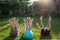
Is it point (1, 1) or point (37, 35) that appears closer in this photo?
point (37, 35)

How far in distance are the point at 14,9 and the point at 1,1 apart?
1.11m

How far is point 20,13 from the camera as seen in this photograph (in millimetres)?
13211

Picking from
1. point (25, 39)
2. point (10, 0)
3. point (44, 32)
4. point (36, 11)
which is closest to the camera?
point (25, 39)

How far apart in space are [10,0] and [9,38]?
7.04 meters

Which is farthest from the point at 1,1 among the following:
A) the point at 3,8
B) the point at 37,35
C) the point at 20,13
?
the point at 37,35

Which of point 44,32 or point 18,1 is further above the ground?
point 18,1

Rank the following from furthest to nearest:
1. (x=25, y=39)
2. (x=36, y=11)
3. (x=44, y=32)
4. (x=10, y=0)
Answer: (x=36, y=11) < (x=10, y=0) < (x=44, y=32) < (x=25, y=39)

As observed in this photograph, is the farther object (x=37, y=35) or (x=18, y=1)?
(x=18, y=1)

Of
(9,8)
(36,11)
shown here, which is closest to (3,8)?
(9,8)

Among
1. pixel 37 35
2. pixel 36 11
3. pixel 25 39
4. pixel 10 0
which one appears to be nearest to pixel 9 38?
pixel 25 39

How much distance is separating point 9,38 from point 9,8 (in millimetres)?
7106

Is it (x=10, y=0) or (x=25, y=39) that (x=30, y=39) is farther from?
(x=10, y=0)

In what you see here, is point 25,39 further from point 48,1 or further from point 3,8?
point 48,1

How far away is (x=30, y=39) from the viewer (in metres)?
5.77
